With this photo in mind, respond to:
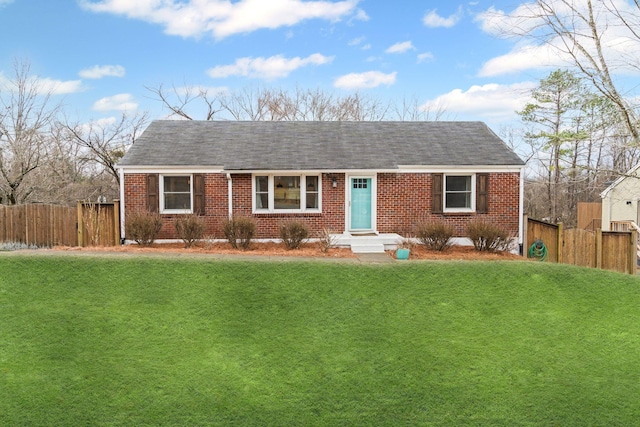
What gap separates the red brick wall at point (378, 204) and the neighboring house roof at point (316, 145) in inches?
21.0

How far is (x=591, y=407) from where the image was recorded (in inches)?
220

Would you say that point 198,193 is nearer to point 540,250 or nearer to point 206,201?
point 206,201

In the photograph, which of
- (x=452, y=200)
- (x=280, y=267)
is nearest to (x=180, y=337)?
(x=280, y=267)

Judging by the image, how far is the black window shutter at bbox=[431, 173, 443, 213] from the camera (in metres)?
14.9

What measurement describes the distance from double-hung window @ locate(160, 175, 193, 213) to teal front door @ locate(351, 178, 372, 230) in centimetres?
528

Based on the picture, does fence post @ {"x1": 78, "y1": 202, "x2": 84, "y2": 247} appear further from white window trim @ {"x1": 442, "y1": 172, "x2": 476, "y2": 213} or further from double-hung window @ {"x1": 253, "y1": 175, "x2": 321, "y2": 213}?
white window trim @ {"x1": 442, "y1": 172, "x2": 476, "y2": 213}

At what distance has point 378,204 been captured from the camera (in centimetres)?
1489

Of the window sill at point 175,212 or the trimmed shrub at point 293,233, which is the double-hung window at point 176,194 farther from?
the trimmed shrub at point 293,233

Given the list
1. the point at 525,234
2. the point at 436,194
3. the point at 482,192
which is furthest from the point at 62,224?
the point at 525,234

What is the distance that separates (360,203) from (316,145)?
2778 millimetres

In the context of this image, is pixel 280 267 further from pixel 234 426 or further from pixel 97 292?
pixel 234 426

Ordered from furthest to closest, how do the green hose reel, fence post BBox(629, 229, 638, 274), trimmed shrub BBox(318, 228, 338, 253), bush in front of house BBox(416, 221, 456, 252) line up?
the green hose reel < bush in front of house BBox(416, 221, 456, 252) < trimmed shrub BBox(318, 228, 338, 253) < fence post BBox(629, 229, 638, 274)

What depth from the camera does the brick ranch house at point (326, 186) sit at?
47.5 ft

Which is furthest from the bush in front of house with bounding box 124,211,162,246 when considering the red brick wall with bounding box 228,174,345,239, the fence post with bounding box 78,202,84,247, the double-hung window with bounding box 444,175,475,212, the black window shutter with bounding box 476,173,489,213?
the black window shutter with bounding box 476,173,489,213
